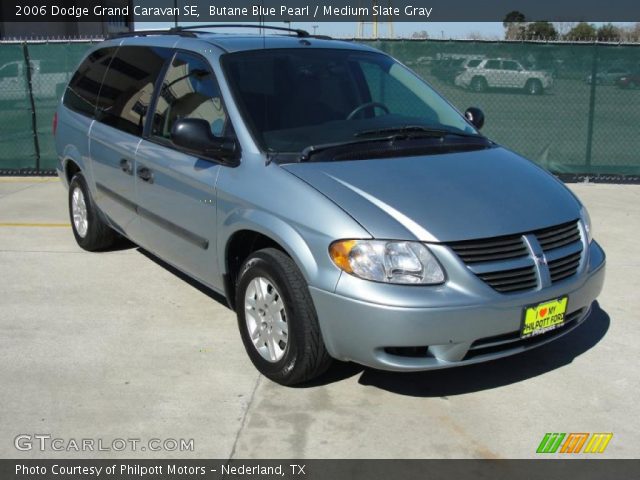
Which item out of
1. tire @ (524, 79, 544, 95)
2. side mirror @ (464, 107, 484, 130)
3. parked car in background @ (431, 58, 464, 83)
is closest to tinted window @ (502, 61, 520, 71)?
tire @ (524, 79, 544, 95)

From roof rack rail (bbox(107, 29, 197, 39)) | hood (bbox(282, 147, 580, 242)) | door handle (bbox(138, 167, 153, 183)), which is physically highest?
roof rack rail (bbox(107, 29, 197, 39))

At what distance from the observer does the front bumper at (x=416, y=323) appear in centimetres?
341

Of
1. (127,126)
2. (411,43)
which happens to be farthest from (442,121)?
(411,43)

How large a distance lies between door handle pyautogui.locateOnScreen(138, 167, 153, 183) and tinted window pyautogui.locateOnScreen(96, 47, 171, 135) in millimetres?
279

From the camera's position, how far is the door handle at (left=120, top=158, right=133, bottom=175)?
5237 mm

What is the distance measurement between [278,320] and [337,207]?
731 millimetres

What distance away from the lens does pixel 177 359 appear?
4.42m

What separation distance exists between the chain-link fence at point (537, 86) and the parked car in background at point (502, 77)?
0.01m

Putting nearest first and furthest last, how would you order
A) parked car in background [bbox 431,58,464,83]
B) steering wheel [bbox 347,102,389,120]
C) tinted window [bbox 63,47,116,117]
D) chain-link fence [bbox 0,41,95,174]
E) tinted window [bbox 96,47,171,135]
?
1. steering wheel [bbox 347,102,389,120]
2. tinted window [bbox 96,47,171,135]
3. tinted window [bbox 63,47,116,117]
4. parked car in background [bbox 431,58,464,83]
5. chain-link fence [bbox 0,41,95,174]

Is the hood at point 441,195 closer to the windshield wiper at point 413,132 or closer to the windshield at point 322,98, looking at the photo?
the windshield wiper at point 413,132

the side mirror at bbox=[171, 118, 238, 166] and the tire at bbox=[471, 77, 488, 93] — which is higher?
the side mirror at bbox=[171, 118, 238, 166]

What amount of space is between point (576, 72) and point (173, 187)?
6.78 metres
